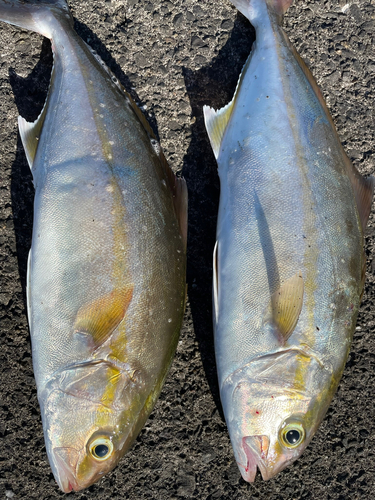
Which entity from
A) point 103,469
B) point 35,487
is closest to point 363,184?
point 103,469

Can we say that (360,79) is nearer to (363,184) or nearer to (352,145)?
(352,145)

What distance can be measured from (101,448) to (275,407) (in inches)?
33.9

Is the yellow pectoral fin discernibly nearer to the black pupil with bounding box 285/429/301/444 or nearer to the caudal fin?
the black pupil with bounding box 285/429/301/444

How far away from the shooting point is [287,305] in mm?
1991

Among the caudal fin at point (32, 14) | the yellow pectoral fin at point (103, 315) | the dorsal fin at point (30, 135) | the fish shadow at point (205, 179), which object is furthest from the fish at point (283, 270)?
the caudal fin at point (32, 14)

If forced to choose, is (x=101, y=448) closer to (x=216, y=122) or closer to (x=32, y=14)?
(x=216, y=122)

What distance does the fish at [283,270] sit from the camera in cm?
199

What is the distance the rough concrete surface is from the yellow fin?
22.9 inches

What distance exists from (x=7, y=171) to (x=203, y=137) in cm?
125

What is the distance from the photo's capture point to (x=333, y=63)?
2766 millimetres

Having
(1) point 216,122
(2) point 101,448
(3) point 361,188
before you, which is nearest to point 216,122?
(1) point 216,122

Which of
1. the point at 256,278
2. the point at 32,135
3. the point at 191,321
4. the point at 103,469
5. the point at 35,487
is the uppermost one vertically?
the point at 32,135

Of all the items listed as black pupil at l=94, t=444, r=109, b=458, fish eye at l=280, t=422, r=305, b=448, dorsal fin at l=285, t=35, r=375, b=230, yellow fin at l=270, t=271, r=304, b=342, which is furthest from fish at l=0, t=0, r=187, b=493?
dorsal fin at l=285, t=35, r=375, b=230

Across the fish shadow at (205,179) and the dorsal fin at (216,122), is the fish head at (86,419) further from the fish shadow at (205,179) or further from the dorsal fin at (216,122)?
the dorsal fin at (216,122)
